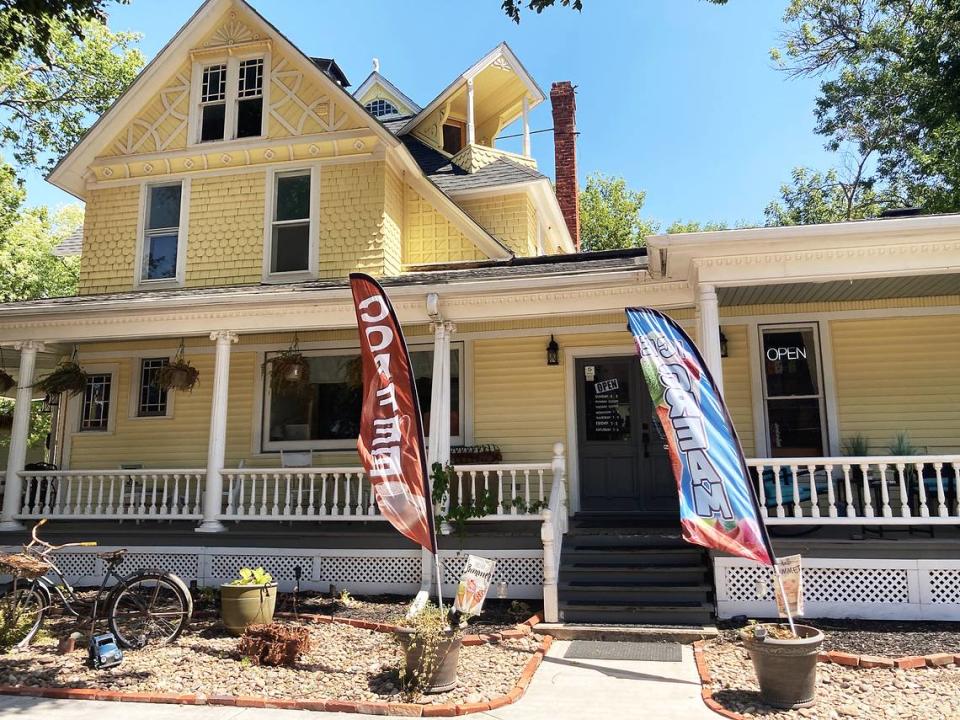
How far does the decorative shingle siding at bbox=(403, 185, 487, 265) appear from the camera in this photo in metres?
12.5

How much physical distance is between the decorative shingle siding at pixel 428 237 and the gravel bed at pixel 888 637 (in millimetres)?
7824

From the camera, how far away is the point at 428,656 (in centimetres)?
523

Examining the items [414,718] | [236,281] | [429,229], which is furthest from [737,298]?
[236,281]

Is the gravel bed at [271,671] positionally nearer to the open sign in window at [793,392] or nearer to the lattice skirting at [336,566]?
the lattice skirting at [336,566]

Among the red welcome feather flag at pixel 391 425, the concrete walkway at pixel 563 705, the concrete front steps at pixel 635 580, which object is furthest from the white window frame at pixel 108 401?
the concrete front steps at pixel 635 580

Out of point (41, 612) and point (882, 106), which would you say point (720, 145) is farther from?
point (41, 612)

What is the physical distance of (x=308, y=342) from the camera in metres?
11.1

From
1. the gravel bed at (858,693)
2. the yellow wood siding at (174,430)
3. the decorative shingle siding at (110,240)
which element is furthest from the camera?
the decorative shingle siding at (110,240)

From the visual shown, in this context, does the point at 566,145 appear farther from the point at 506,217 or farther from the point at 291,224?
the point at 291,224

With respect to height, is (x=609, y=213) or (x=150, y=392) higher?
(x=609, y=213)

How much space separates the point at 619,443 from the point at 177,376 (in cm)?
667

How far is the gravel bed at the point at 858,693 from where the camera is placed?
475 centimetres

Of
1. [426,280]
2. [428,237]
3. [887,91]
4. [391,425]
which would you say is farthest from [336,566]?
[887,91]

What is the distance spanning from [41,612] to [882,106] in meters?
26.7
